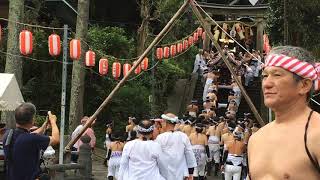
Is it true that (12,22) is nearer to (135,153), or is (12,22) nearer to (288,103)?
(135,153)

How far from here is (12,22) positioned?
15352 mm

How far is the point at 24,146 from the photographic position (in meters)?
5.26

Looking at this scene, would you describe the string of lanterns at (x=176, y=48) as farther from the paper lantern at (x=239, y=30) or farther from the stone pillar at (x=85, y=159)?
the stone pillar at (x=85, y=159)

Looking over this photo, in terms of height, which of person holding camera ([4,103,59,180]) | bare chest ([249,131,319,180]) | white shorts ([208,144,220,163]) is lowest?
white shorts ([208,144,220,163])

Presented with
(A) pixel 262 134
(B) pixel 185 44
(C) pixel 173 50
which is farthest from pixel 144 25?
(A) pixel 262 134

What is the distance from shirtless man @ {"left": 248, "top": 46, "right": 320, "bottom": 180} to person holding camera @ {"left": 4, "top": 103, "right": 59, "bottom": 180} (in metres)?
2.82

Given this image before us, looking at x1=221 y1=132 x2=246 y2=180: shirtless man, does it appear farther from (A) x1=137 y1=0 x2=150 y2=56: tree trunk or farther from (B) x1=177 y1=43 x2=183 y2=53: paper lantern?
(B) x1=177 y1=43 x2=183 y2=53: paper lantern

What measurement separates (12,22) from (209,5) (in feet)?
57.3

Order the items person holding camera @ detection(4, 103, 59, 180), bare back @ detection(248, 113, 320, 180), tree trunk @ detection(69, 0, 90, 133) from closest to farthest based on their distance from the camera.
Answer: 1. bare back @ detection(248, 113, 320, 180)
2. person holding camera @ detection(4, 103, 59, 180)
3. tree trunk @ detection(69, 0, 90, 133)

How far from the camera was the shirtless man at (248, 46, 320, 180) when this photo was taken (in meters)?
2.80

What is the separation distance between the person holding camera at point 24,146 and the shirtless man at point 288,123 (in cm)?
282

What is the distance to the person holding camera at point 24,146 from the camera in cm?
526

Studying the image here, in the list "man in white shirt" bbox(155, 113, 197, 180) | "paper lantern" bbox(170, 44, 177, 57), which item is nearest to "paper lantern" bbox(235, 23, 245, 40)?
"paper lantern" bbox(170, 44, 177, 57)

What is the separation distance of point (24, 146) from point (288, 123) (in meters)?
3.11
